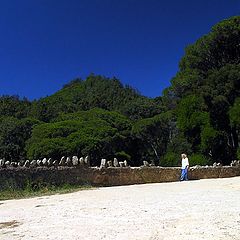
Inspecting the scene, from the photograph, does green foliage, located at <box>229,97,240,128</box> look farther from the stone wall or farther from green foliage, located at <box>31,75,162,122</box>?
green foliage, located at <box>31,75,162,122</box>

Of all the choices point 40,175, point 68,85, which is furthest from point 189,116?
point 68,85

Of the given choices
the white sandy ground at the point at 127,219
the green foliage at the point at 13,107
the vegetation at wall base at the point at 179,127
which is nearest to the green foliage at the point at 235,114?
the vegetation at wall base at the point at 179,127

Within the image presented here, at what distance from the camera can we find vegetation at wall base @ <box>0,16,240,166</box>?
2675cm

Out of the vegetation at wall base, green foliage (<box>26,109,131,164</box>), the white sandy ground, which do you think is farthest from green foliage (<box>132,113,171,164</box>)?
the white sandy ground

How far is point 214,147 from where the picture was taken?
26.5 metres

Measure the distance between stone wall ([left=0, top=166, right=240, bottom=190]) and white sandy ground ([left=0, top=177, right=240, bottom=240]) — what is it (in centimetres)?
370

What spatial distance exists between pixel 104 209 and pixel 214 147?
19.5m

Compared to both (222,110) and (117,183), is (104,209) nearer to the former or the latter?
(117,183)

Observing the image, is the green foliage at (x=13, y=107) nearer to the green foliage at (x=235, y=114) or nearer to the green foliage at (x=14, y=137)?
the green foliage at (x=14, y=137)

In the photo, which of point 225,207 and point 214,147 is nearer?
point 225,207

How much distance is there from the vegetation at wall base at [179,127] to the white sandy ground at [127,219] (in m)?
16.8

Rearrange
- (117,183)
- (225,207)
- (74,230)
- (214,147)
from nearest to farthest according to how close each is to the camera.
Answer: (74,230), (225,207), (117,183), (214,147)

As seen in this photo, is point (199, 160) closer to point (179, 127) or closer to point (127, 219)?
point (179, 127)

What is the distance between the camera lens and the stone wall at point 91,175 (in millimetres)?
13485
